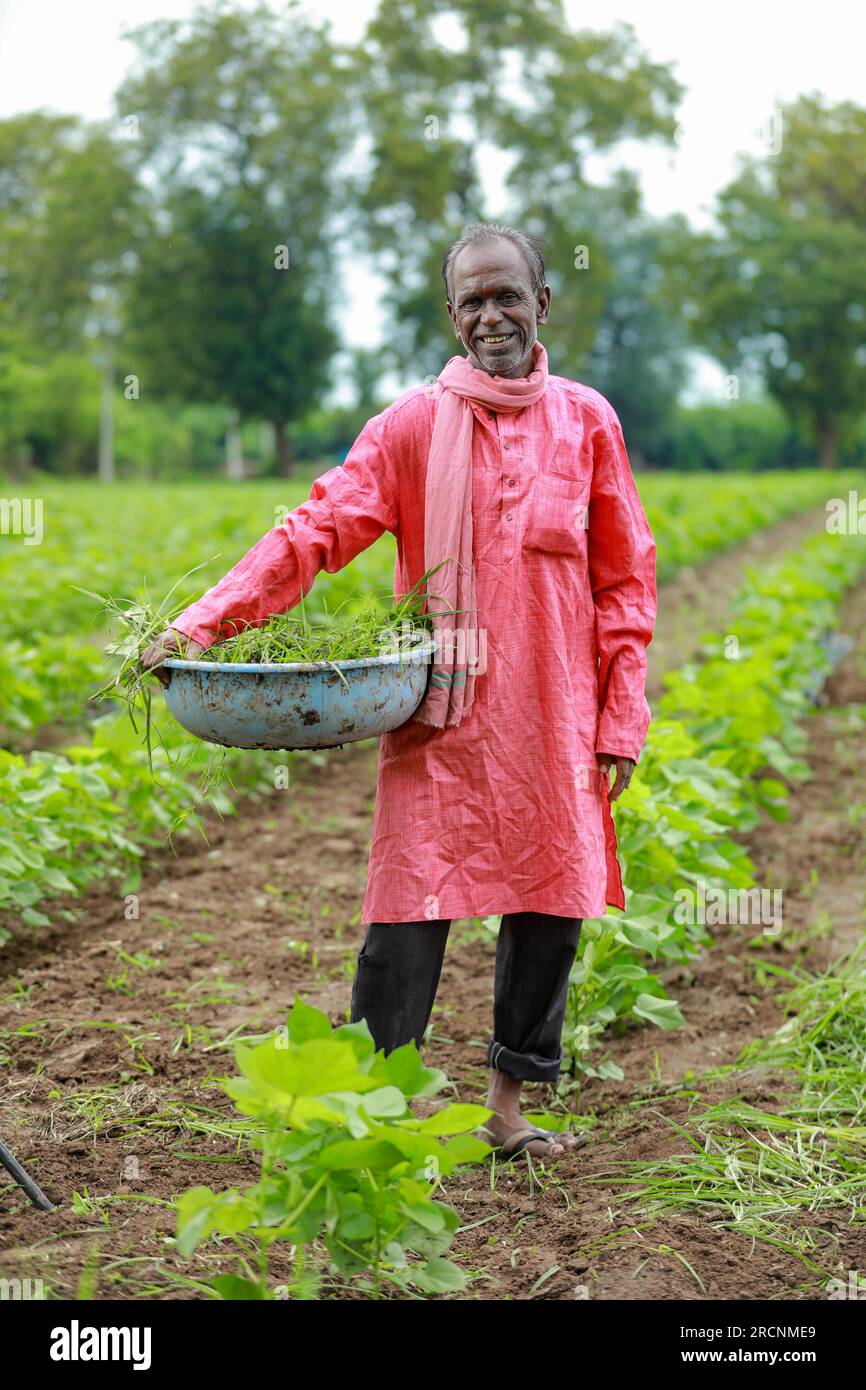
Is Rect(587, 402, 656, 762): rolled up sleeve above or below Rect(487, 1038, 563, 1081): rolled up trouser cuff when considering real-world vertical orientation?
above

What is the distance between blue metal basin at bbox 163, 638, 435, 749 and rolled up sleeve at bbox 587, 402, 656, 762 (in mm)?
542

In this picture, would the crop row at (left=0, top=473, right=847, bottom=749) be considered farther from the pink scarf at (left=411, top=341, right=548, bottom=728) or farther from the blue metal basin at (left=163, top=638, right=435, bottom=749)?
the blue metal basin at (left=163, top=638, right=435, bottom=749)

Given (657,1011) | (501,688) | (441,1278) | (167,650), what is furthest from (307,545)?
(657,1011)

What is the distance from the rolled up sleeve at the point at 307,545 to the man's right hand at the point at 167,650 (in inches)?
0.5

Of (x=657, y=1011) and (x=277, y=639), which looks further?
(x=657, y=1011)

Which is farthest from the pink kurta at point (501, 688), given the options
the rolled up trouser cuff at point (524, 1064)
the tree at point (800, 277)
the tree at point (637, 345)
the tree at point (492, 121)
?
the tree at point (637, 345)

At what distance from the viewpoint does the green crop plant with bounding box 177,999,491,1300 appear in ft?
6.05

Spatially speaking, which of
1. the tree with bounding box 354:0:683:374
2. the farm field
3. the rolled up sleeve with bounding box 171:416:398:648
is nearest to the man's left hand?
the farm field

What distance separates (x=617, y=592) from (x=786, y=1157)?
1228mm

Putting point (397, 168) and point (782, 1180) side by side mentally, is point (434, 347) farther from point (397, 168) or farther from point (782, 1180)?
point (782, 1180)

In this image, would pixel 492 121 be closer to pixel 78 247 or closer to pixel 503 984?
pixel 78 247

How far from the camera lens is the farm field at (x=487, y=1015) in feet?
8.45

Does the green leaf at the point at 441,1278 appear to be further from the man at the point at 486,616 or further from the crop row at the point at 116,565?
the crop row at the point at 116,565

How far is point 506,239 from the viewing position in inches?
109
